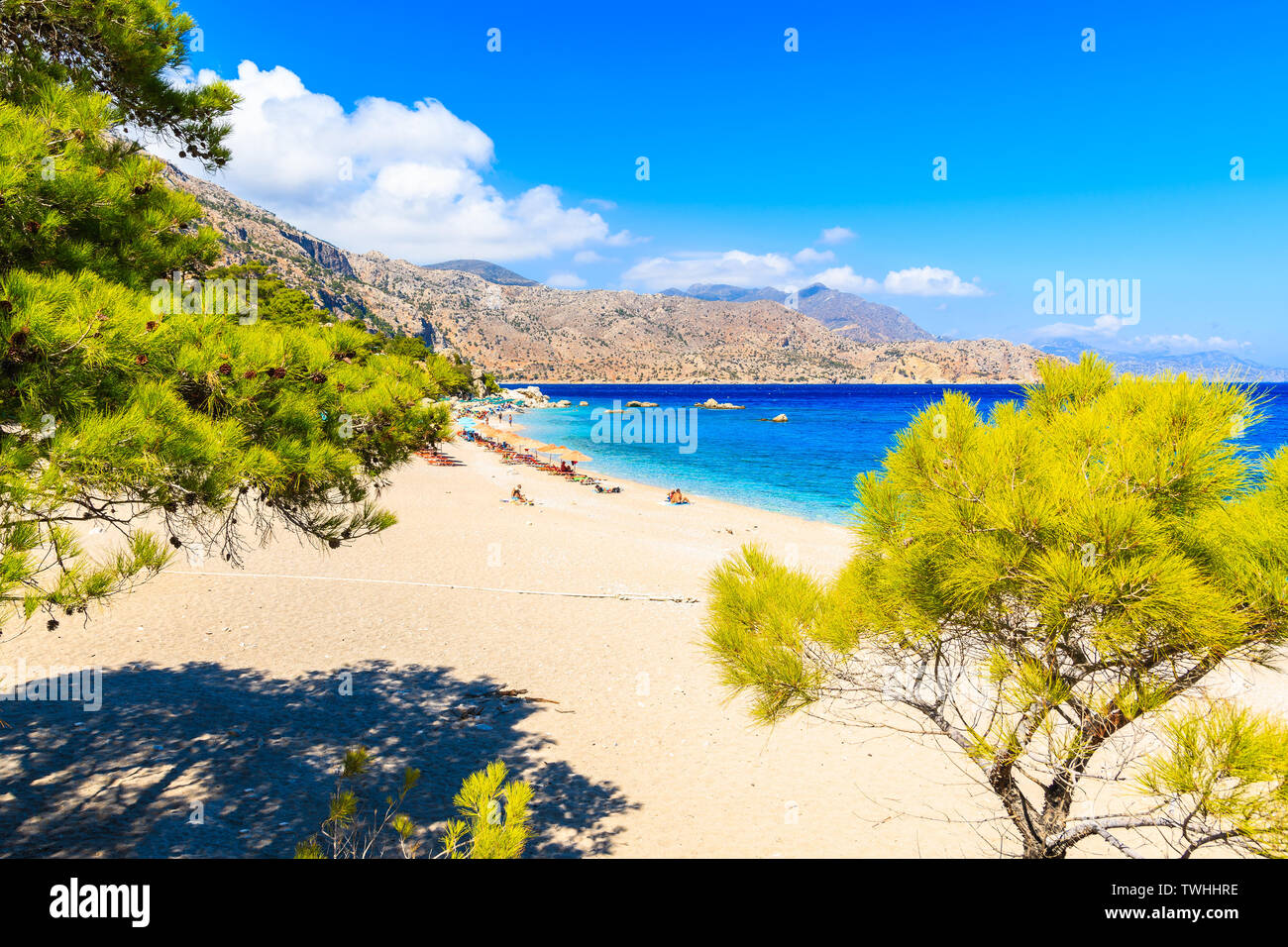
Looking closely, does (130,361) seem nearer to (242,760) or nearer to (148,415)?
(148,415)

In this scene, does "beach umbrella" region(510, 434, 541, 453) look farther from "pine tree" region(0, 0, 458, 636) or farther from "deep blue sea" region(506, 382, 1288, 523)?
"pine tree" region(0, 0, 458, 636)

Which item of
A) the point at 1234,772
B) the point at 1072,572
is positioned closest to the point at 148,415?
the point at 1072,572

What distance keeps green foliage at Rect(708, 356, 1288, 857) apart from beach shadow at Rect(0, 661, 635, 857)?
335cm

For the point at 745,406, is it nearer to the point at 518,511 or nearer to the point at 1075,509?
the point at 518,511

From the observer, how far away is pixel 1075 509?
2223 mm

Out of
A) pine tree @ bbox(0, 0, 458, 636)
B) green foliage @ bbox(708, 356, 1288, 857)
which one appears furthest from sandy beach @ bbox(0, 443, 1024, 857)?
pine tree @ bbox(0, 0, 458, 636)

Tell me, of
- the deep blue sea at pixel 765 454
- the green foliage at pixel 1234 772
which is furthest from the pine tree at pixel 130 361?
the green foliage at pixel 1234 772

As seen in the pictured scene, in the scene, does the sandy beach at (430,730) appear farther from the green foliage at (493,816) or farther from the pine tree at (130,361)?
the pine tree at (130,361)

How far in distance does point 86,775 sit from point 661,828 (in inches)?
200

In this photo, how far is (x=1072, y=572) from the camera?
7.14 feet

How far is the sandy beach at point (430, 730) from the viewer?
505cm

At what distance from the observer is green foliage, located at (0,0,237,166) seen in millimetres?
3488

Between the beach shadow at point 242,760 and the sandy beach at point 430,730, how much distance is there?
23 millimetres
